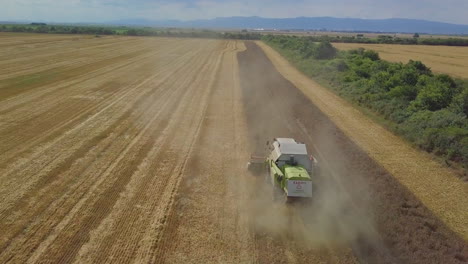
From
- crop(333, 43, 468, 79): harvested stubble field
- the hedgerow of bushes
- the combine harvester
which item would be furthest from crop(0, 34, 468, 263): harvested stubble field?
crop(333, 43, 468, 79): harvested stubble field

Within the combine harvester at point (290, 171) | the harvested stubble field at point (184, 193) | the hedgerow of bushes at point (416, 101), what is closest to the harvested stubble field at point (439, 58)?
the hedgerow of bushes at point (416, 101)

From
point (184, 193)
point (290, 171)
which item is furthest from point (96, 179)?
point (290, 171)

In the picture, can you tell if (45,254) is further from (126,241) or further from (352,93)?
(352,93)

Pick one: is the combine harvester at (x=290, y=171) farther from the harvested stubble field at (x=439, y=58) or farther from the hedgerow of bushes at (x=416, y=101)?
the harvested stubble field at (x=439, y=58)

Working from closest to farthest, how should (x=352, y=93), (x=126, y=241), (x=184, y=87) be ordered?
(x=126, y=241), (x=352, y=93), (x=184, y=87)

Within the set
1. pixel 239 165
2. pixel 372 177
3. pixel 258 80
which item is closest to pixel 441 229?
pixel 372 177

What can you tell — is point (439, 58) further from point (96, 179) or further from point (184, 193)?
point (96, 179)

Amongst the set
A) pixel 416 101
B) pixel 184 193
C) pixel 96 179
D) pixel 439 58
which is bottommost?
pixel 184 193

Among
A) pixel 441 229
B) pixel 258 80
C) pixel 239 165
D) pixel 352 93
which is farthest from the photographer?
pixel 258 80
